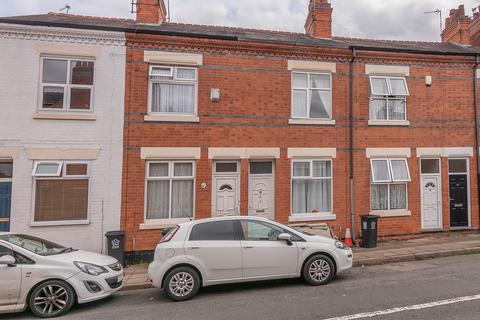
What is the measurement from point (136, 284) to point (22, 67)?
6.59 meters

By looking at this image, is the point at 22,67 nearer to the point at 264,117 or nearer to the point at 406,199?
the point at 264,117

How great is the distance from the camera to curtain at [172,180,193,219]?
10.3 meters

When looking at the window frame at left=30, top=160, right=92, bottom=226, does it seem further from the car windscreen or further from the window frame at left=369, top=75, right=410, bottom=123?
the window frame at left=369, top=75, right=410, bottom=123

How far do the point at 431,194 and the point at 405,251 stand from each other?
3.43m

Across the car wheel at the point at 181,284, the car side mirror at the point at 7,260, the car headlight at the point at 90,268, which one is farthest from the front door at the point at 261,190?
the car side mirror at the point at 7,260

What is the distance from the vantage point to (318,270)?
7180mm

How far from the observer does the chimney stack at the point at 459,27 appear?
46.4 feet

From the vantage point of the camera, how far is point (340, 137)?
11.4m

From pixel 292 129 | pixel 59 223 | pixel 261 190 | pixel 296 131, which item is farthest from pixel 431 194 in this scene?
pixel 59 223

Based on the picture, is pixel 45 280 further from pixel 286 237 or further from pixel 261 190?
pixel 261 190

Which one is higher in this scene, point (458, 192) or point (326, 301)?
point (458, 192)

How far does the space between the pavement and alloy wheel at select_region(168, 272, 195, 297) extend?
1400 mm

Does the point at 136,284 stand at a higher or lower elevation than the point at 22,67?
lower

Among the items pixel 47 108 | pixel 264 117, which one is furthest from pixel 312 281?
pixel 47 108
